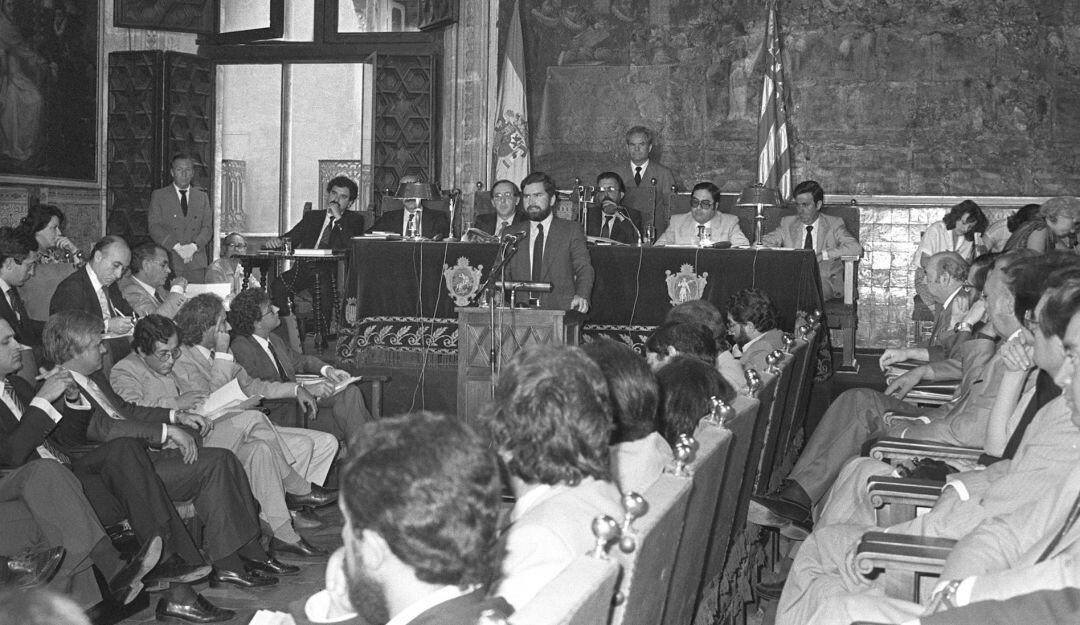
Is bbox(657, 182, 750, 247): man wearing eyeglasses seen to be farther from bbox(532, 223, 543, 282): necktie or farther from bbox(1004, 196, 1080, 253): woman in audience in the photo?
bbox(1004, 196, 1080, 253): woman in audience

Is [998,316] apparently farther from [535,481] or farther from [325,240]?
[325,240]

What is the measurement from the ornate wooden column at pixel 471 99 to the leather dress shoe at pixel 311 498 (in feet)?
24.1

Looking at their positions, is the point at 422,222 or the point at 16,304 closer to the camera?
the point at 16,304

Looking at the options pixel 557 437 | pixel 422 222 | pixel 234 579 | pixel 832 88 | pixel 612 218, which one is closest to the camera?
pixel 557 437

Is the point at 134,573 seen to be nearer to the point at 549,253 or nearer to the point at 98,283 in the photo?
the point at 98,283

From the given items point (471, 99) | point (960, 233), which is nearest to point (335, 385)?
point (960, 233)

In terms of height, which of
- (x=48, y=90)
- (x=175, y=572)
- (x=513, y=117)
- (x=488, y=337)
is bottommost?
(x=175, y=572)

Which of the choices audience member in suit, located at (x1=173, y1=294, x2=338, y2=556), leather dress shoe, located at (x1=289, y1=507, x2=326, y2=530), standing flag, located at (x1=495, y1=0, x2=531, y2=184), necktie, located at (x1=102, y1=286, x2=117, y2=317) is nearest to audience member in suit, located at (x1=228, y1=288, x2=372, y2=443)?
audience member in suit, located at (x1=173, y1=294, x2=338, y2=556)

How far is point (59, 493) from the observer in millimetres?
3963

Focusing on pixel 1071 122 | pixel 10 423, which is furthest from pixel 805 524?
pixel 1071 122

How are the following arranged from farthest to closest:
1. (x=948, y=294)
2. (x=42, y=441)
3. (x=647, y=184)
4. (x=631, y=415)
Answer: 1. (x=647, y=184)
2. (x=948, y=294)
3. (x=42, y=441)
4. (x=631, y=415)

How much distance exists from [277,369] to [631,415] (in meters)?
3.76

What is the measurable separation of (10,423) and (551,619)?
11.2ft

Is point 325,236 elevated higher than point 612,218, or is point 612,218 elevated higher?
point 612,218
